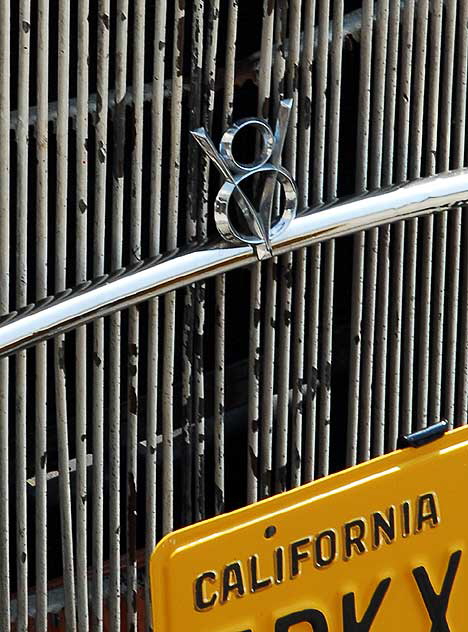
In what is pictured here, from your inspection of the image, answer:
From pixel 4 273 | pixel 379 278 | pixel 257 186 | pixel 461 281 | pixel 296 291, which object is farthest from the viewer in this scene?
pixel 461 281

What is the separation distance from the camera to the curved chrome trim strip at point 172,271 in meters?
1.64

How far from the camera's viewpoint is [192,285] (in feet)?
5.72

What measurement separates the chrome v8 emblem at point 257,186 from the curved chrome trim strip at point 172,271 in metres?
0.02

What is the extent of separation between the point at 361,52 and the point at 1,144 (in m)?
0.56

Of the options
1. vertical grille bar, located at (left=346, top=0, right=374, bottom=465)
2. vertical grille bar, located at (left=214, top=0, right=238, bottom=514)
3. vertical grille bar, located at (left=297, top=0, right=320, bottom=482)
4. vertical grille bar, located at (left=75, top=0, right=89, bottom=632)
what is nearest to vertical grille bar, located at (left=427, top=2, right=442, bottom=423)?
vertical grille bar, located at (left=346, top=0, right=374, bottom=465)

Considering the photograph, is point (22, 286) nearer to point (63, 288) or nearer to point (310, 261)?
point (63, 288)

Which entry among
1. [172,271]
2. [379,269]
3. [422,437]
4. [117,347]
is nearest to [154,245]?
[172,271]

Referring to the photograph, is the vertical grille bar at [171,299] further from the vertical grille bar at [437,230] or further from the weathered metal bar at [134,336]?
the vertical grille bar at [437,230]

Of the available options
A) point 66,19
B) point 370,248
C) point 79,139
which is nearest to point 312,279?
point 370,248

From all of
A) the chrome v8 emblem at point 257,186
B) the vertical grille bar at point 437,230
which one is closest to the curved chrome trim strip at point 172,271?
the chrome v8 emblem at point 257,186

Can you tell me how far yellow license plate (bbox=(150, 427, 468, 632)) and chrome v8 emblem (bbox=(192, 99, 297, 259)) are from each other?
0.37 metres

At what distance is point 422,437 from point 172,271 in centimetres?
48

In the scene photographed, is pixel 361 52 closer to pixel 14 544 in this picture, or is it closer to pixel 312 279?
pixel 312 279

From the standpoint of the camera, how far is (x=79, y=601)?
1.85 metres
